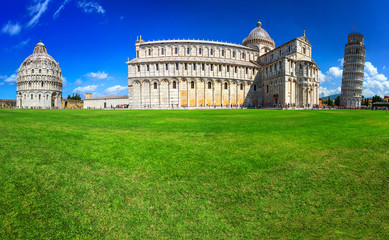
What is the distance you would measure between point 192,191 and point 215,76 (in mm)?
48700

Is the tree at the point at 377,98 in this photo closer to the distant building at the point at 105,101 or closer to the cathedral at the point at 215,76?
the cathedral at the point at 215,76

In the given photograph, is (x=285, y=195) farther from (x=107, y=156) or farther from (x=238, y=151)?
(x=107, y=156)

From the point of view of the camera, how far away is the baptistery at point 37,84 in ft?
259

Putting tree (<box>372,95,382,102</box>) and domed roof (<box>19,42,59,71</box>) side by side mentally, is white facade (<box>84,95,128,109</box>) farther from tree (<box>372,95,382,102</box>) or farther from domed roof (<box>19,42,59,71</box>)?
tree (<box>372,95,382,102</box>)

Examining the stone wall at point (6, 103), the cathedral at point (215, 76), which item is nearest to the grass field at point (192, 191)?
the cathedral at point (215, 76)

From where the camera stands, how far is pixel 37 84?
259 feet

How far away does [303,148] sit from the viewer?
6477 millimetres

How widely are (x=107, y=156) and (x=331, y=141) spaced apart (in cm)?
808

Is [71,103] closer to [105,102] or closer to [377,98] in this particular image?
[105,102]

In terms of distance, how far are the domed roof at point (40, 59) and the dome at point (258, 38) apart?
82610 mm

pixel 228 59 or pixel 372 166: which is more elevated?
Result: pixel 228 59

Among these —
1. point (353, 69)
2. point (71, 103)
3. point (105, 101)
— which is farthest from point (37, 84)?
point (353, 69)

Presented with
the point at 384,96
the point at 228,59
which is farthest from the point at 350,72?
the point at 384,96

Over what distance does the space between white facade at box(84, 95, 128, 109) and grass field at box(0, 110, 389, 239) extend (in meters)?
66.2
